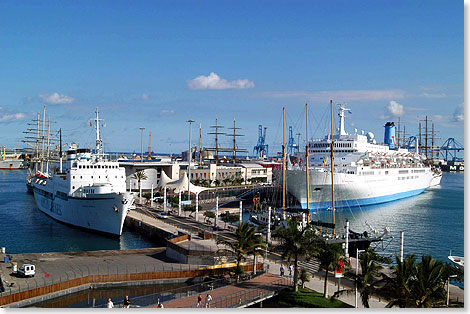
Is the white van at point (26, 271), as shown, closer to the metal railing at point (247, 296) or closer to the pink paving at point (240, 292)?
the pink paving at point (240, 292)

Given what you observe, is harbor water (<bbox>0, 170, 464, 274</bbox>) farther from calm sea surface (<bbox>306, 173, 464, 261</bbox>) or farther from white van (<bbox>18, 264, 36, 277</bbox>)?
white van (<bbox>18, 264, 36, 277</bbox>)

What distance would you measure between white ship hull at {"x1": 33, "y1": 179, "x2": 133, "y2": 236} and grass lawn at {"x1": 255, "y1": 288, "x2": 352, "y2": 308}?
22361mm

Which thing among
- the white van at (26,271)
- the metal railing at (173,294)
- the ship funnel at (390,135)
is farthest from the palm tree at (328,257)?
the ship funnel at (390,135)

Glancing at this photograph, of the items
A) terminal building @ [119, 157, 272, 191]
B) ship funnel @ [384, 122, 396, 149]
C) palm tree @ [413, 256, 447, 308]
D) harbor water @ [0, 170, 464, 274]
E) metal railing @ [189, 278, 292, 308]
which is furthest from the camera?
ship funnel @ [384, 122, 396, 149]

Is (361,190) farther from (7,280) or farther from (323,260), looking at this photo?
(7,280)

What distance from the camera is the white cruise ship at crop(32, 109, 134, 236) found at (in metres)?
42.6

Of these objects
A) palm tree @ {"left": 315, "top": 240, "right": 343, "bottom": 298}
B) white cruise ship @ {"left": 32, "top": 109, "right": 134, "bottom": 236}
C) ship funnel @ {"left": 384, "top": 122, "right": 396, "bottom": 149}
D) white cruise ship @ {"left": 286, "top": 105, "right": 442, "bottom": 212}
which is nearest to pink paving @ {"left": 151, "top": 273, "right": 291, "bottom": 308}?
palm tree @ {"left": 315, "top": 240, "right": 343, "bottom": 298}

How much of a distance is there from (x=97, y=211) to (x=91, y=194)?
1775 millimetres

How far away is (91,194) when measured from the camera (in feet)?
145

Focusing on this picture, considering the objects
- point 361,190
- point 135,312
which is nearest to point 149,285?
point 135,312

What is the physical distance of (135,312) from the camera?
14.5 metres

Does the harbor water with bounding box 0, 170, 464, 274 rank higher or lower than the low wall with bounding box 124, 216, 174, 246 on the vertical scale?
lower

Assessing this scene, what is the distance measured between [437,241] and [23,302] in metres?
36.7

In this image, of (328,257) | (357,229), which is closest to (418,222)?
(357,229)
